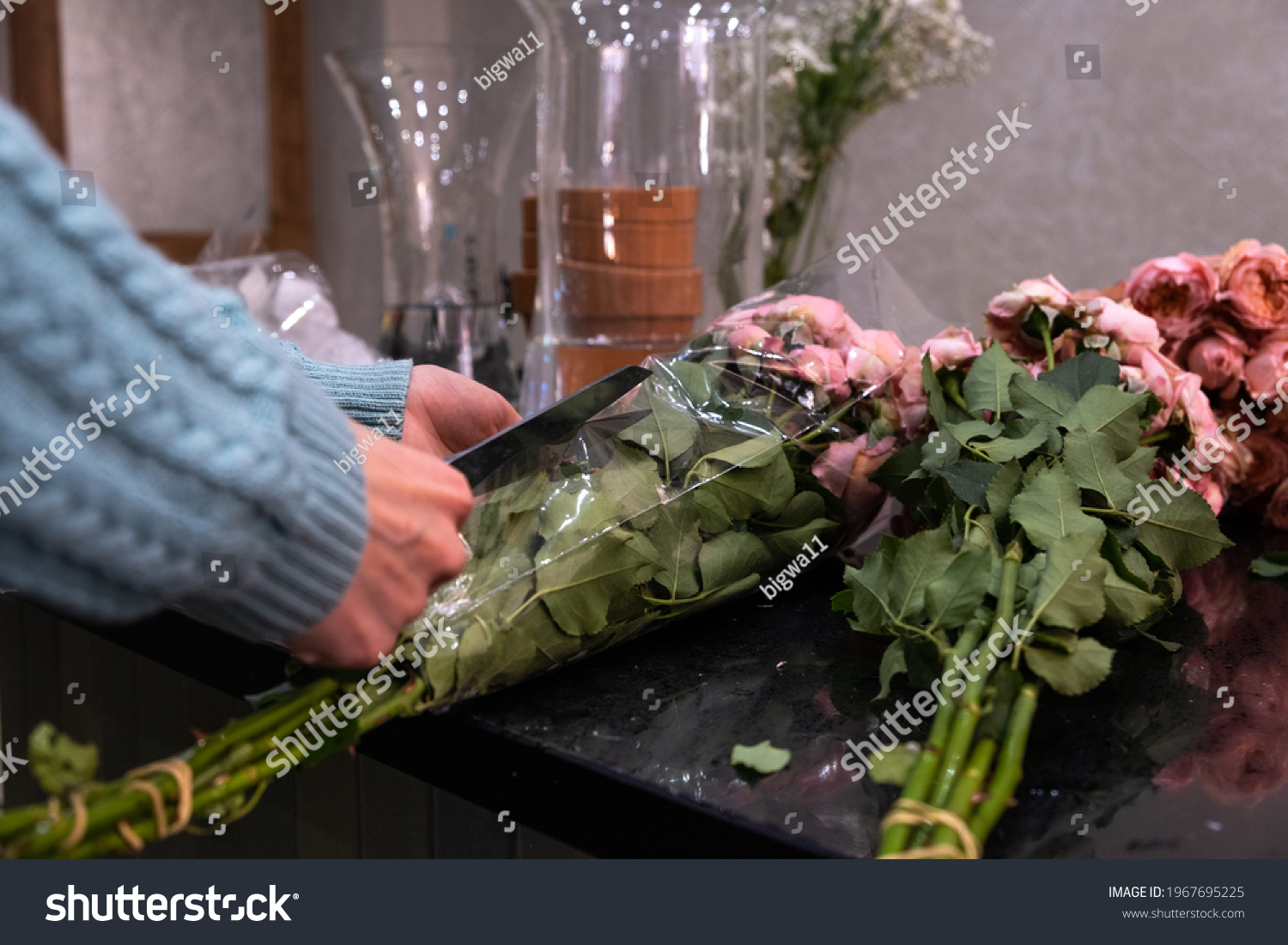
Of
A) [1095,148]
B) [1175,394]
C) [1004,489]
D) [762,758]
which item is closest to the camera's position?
[762,758]

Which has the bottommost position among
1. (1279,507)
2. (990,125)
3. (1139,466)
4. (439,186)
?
(1279,507)

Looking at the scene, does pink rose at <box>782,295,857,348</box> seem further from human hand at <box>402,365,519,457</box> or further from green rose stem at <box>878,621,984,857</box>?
green rose stem at <box>878,621,984,857</box>

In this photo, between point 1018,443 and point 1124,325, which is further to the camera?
point 1124,325

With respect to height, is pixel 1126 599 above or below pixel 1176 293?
below

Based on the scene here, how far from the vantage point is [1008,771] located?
1.20 ft

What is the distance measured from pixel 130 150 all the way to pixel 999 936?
2.98 meters

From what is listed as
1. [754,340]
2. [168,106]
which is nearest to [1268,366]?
[754,340]

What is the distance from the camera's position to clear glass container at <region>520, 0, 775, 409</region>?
91cm

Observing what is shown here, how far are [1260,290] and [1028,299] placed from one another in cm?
24

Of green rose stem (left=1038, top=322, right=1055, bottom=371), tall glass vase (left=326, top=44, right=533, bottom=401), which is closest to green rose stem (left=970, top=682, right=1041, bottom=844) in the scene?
green rose stem (left=1038, top=322, right=1055, bottom=371)

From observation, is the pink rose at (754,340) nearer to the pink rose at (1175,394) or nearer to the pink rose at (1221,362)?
the pink rose at (1175,394)

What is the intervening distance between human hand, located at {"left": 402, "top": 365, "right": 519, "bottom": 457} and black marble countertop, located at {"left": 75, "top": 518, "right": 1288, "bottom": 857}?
0.19 meters

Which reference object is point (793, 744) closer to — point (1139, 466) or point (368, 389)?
point (1139, 466)

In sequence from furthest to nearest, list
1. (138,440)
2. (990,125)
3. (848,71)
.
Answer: (990,125) → (848,71) → (138,440)
